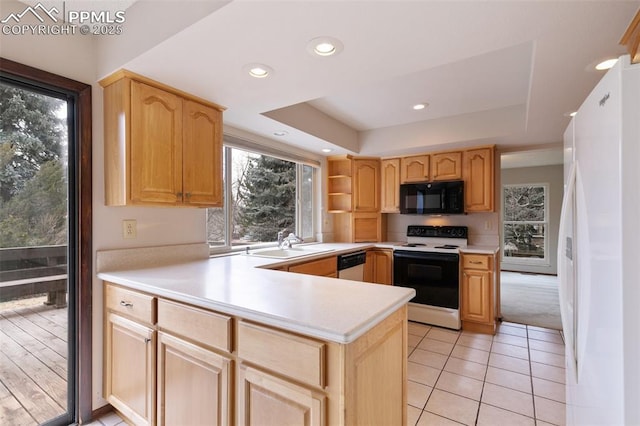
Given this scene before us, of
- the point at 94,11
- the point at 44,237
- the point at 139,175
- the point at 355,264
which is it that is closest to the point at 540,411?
the point at 355,264

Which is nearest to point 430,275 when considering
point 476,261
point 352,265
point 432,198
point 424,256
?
point 424,256

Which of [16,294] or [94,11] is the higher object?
[94,11]

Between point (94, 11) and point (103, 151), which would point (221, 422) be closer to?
point (103, 151)

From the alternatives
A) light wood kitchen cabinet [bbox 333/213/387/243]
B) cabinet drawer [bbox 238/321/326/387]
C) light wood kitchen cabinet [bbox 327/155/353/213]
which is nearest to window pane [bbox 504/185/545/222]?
light wood kitchen cabinet [bbox 333/213/387/243]

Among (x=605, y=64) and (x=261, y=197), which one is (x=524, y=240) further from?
(x=261, y=197)

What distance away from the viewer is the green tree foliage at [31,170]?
5.06 feet

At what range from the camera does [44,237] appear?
→ 66.1 inches

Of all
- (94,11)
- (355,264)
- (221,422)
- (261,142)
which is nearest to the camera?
(221,422)

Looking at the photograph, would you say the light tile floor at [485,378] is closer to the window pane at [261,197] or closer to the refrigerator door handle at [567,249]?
the refrigerator door handle at [567,249]

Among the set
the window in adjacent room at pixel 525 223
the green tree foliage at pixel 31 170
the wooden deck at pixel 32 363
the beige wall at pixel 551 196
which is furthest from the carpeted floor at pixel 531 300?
the green tree foliage at pixel 31 170

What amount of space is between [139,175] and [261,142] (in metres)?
1.58

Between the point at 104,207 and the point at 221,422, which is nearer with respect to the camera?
the point at 221,422

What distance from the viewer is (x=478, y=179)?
3.55 meters

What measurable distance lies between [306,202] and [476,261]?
218 centimetres
